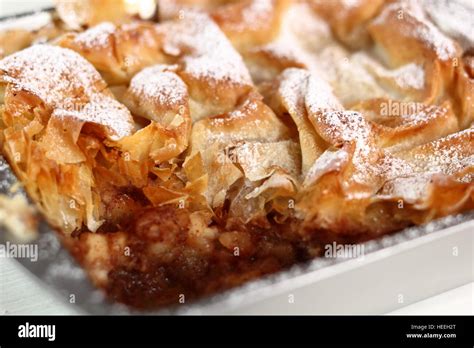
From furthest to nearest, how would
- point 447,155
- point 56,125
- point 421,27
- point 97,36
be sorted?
point 421,27
point 97,36
point 447,155
point 56,125

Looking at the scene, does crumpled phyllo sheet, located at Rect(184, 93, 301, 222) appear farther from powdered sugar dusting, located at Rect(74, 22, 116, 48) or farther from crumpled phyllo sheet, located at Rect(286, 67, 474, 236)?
powdered sugar dusting, located at Rect(74, 22, 116, 48)

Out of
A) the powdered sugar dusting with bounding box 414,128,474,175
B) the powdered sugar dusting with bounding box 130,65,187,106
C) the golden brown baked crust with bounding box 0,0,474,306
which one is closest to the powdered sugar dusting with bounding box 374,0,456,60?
the golden brown baked crust with bounding box 0,0,474,306

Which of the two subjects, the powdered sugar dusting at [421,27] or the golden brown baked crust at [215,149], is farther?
the powdered sugar dusting at [421,27]

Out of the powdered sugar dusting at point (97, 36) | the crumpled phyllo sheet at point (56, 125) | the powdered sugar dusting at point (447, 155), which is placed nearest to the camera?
the crumpled phyllo sheet at point (56, 125)

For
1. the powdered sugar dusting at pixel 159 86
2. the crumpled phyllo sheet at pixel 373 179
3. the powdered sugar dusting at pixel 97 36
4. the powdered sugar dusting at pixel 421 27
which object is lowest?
the crumpled phyllo sheet at pixel 373 179

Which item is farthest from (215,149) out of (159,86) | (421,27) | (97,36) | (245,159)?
(421,27)

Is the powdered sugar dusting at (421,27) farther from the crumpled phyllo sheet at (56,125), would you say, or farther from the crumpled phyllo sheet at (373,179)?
the crumpled phyllo sheet at (56,125)

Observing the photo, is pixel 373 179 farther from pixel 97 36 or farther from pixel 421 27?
pixel 97 36

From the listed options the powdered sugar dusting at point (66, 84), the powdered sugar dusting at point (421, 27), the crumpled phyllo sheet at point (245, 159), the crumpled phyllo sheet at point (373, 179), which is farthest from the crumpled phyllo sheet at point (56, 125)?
the powdered sugar dusting at point (421, 27)
